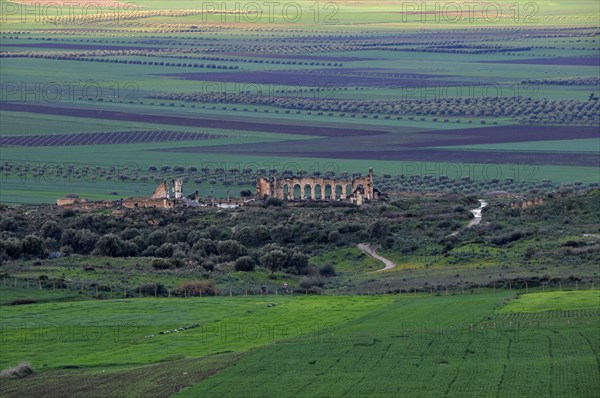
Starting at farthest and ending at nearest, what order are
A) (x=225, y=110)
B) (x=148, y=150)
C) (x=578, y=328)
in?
(x=225, y=110)
(x=148, y=150)
(x=578, y=328)

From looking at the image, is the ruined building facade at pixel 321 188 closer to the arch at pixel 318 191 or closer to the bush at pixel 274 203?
the arch at pixel 318 191

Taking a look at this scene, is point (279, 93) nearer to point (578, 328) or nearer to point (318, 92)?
point (318, 92)

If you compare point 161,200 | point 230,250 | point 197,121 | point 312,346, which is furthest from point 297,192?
point 312,346

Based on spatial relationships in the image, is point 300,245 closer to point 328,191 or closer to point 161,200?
point 161,200

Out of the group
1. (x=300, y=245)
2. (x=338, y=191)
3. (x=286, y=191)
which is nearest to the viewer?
(x=300, y=245)

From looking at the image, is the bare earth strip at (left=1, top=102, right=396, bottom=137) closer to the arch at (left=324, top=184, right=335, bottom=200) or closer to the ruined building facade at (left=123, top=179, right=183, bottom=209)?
the arch at (left=324, top=184, right=335, bottom=200)

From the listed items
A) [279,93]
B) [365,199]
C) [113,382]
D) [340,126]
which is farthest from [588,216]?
[279,93]

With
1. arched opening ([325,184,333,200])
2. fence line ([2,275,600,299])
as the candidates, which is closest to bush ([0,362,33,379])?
fence line ([2,275,600,299])

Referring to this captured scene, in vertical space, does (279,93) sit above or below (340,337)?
above
